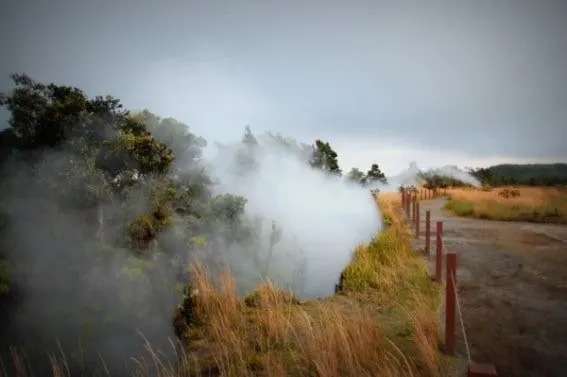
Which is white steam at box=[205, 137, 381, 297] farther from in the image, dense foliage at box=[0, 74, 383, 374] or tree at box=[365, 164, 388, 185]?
tree at box=[365, 164, 388, 185]

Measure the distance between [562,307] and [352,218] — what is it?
12.4 meters

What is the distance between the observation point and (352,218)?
17.8 meters

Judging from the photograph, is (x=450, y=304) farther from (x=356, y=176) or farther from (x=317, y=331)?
(x=356, y=176)

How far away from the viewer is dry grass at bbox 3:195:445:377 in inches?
149

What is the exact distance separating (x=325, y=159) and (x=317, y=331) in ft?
74.0

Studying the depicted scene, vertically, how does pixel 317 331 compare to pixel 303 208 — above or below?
below

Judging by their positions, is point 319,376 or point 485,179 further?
point 485,179

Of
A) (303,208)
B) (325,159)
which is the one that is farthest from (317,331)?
(325,159)

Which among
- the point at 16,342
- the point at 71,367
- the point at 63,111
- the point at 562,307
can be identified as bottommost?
the point at 71,367

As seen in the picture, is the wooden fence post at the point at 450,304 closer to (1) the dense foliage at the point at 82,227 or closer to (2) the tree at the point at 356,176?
(1) the dense foliage at the point at 82,227

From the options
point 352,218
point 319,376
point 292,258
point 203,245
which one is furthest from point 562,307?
point 352,218

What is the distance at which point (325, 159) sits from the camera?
26234mm

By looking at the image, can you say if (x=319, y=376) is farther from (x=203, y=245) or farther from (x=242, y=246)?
(x=242, y=246)

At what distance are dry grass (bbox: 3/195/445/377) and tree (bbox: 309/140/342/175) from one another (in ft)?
58.1
